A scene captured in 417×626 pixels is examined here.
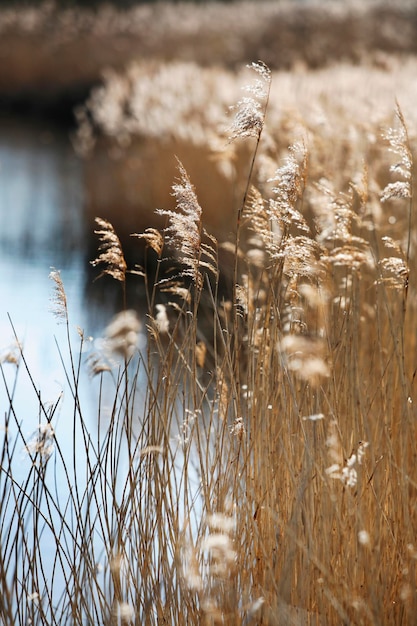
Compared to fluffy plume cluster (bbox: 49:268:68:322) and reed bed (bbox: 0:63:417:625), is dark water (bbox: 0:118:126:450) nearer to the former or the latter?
fluffy plume cluster (bbox: 49:268:68:322)

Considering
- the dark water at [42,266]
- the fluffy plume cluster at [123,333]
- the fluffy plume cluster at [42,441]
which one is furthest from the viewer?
the dark water at [42,266]

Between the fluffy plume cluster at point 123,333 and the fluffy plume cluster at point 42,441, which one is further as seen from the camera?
the fluffy plume cluster at point 42,441

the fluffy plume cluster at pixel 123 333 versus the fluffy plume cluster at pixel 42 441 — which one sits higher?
the fluffy plume cluster at pixel 123 333

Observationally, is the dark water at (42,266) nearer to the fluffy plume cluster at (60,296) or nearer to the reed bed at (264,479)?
the fluffy plume cluster at (60,296)

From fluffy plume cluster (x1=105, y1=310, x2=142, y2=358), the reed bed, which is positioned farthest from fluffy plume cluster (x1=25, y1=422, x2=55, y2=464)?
fluffy plume cluster (x1=105, y1=310, x2=142, y2=358)

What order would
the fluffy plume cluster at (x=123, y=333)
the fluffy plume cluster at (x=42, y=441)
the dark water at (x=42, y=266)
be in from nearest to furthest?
the fluffy plume cluster at (x=123, y=333), the fluffy plume cluster at (x=42, y=441), the dark water at (x=42, y=266)

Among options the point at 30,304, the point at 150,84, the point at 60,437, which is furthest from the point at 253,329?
the point at 150,84

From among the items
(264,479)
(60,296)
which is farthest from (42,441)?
(264,479)

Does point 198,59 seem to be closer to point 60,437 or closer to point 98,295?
point 98,295

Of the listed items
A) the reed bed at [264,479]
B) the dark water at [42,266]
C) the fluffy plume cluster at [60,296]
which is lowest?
the reed bed at [264,479]

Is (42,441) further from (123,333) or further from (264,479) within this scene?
(264,479)

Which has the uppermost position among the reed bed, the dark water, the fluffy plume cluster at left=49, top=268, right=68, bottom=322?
the dark water

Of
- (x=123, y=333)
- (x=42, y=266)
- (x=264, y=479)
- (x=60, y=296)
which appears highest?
(x=42, y=266)

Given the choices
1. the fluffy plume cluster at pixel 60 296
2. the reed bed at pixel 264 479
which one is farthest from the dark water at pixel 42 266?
the reed bed at pixel 264 479
